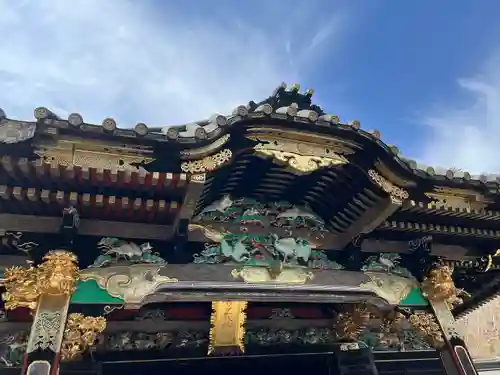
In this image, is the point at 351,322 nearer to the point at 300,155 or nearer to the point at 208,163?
the point at 300,155

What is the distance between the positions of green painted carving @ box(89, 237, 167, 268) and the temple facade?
20 mm

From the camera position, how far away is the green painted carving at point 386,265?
7086 millimetres

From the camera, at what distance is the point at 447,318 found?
22.6ft

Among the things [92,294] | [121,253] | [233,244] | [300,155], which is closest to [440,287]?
[300,155]

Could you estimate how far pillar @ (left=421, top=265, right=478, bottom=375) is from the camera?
6.41m

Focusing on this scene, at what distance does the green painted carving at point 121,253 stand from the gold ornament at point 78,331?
692 millimetres

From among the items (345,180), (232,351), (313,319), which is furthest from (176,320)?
(345,180)

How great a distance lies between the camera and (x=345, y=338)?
336 inches

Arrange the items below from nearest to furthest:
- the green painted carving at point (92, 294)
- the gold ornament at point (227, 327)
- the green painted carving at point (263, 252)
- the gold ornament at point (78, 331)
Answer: the gold ornament at point (78, 331), the green painted carving at point (92, 294), the green painted carving at point (263, 252), the gold ornament at point (227, 327)

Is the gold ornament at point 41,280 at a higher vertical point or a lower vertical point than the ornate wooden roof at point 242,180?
lower

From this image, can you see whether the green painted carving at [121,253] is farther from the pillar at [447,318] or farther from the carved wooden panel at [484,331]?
the carved wooden panel at [484,331]

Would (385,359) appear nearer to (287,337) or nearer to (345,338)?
(345,338)

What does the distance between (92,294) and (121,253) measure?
64 centimetres

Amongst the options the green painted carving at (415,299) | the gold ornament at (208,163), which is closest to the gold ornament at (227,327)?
the green painted carving at (415,299)
